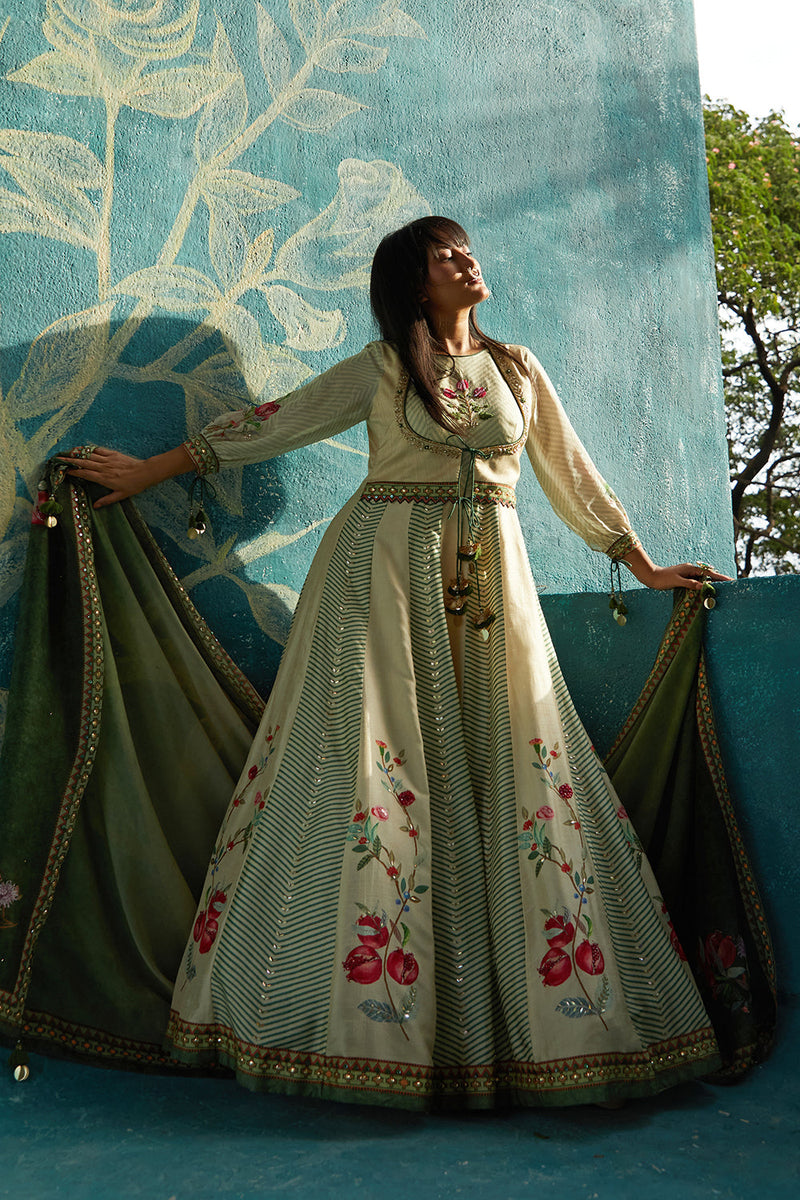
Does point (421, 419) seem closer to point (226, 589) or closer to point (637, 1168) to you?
point (226, 589)

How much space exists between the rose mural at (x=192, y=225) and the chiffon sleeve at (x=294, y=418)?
4 centimetres

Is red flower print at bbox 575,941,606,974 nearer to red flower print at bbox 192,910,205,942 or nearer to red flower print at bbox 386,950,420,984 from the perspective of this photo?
red flower print at bbox 386,950,420,984

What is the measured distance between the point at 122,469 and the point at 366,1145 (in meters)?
1.26

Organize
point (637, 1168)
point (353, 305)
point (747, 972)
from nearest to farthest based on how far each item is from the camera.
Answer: point (637, 1168) → point (747, 972) → point (353, 305)

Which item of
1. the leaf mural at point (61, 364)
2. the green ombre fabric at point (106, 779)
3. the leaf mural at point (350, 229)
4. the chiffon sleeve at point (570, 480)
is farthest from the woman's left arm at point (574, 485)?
the leaf mural at point (61, 364)

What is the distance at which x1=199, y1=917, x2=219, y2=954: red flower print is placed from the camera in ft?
6.01

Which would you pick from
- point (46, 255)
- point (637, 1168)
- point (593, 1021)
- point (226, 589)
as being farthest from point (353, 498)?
point (637, 1168)

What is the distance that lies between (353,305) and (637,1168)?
1.83 m

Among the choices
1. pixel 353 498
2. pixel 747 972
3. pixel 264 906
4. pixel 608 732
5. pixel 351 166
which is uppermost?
pixel 351 166

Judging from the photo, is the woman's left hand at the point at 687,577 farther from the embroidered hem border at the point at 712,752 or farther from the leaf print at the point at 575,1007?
the leaf print at the point at 575,1007

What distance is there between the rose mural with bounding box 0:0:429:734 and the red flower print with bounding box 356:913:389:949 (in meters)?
0.80

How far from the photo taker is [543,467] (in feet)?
7.70

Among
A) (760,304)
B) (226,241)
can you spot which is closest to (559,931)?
(226,241)

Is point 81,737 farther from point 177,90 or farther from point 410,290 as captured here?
point 177,90
